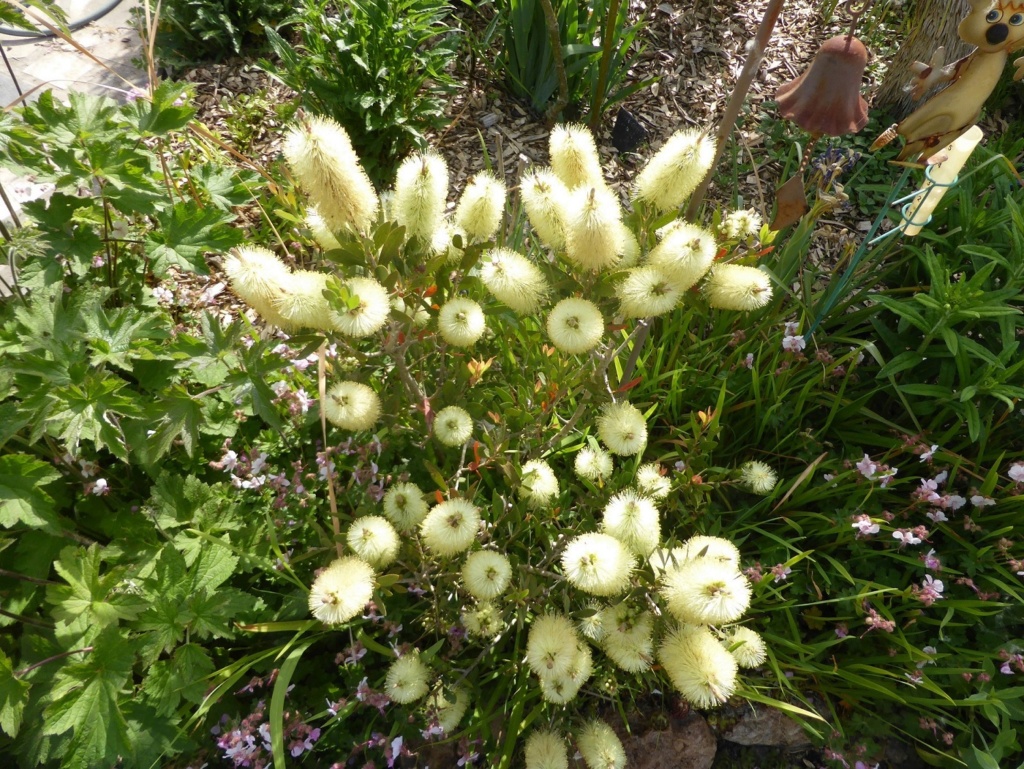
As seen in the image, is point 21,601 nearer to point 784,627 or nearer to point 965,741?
point 784,627

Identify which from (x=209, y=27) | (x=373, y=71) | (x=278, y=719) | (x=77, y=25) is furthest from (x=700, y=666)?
(x=77, y=25)

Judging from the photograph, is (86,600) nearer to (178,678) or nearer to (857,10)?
(178,678)

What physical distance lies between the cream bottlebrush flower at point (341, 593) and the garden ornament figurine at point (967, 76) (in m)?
1.54

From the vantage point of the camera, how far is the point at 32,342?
1.59m

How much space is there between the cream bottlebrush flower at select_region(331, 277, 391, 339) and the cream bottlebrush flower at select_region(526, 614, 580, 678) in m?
0.72

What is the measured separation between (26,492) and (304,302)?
0.91 m

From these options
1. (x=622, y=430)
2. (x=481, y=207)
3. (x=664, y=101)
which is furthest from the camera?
(x=664, y=101)

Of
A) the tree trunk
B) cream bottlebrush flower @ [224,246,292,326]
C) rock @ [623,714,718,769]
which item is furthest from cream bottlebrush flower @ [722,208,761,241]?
the tree trunk

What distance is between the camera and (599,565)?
1259mm

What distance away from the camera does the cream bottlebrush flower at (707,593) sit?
1177 mm

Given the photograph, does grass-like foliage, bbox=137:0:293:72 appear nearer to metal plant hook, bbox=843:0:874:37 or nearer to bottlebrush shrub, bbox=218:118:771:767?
bottlebrush shrub, bbox=218:118:771:767

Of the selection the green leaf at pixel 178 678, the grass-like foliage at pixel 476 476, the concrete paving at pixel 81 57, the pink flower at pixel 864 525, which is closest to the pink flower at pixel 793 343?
the grass-like foliage at pixel 476 476

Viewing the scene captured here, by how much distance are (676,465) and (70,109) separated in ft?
6.52

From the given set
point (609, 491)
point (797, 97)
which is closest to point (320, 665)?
point (609, 491)
